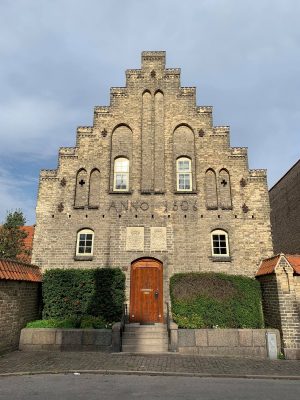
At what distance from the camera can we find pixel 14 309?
1193cm

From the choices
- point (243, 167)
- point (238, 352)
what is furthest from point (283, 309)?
point (243, 167)

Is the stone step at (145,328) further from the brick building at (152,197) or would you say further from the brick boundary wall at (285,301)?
the brick boundary wall at (285,301)

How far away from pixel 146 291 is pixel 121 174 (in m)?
6.34

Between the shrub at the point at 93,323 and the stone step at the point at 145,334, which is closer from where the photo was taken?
the shrub at the point at 93,323

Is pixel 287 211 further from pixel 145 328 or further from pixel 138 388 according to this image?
pixel 138 388

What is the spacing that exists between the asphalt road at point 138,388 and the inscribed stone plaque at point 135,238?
6.93 meters

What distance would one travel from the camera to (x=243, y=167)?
1633 cm

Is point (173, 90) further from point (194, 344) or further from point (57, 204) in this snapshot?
point (194, 344)

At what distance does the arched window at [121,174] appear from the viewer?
1642 centimetres

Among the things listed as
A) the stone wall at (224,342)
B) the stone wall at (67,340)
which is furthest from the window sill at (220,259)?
the stone wall at (67,340)

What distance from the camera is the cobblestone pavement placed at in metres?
9.05

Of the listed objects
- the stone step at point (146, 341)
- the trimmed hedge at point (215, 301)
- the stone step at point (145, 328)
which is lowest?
the stone step at point (146, 341)

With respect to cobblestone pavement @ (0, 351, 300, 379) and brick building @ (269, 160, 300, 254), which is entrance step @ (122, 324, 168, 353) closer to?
cobblestone pavement @ (0, 351, 300, 379)

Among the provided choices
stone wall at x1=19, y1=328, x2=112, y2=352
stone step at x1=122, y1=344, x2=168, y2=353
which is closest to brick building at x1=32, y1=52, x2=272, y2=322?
stone step at x1=122, y1=344, x2=168, y2=353
